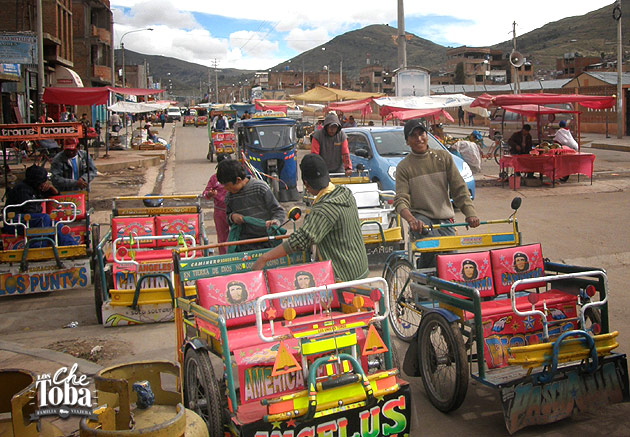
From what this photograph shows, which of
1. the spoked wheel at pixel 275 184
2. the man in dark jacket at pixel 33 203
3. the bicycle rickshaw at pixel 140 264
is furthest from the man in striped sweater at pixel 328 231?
the spoked wheel at pixel 275 184

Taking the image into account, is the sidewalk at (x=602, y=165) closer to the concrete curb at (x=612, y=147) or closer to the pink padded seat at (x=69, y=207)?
the concrete curb at (x=612, y=147)

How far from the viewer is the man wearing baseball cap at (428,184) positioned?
6.30 metres

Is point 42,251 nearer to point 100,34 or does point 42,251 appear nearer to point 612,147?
point 612,147

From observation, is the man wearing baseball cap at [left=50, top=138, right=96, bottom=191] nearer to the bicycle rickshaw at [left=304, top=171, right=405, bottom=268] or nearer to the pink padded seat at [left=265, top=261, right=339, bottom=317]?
the bicycle rickshaw at [left=304, top=171, right=405, bottom=268]

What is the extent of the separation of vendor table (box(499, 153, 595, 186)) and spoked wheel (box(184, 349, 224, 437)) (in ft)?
47.2

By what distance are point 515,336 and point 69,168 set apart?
Result: 8.12 m

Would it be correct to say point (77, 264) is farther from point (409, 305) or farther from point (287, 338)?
point (287, 338)

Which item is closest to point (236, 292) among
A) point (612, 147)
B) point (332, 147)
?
point (332, 147)

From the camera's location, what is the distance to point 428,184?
249 inches

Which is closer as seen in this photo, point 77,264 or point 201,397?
point 201,397

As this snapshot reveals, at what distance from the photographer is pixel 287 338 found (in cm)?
411

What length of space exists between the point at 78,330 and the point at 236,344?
3.73 m

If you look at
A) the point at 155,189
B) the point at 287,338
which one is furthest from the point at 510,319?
the point at 155,189

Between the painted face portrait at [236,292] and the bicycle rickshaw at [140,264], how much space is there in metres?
2.09
